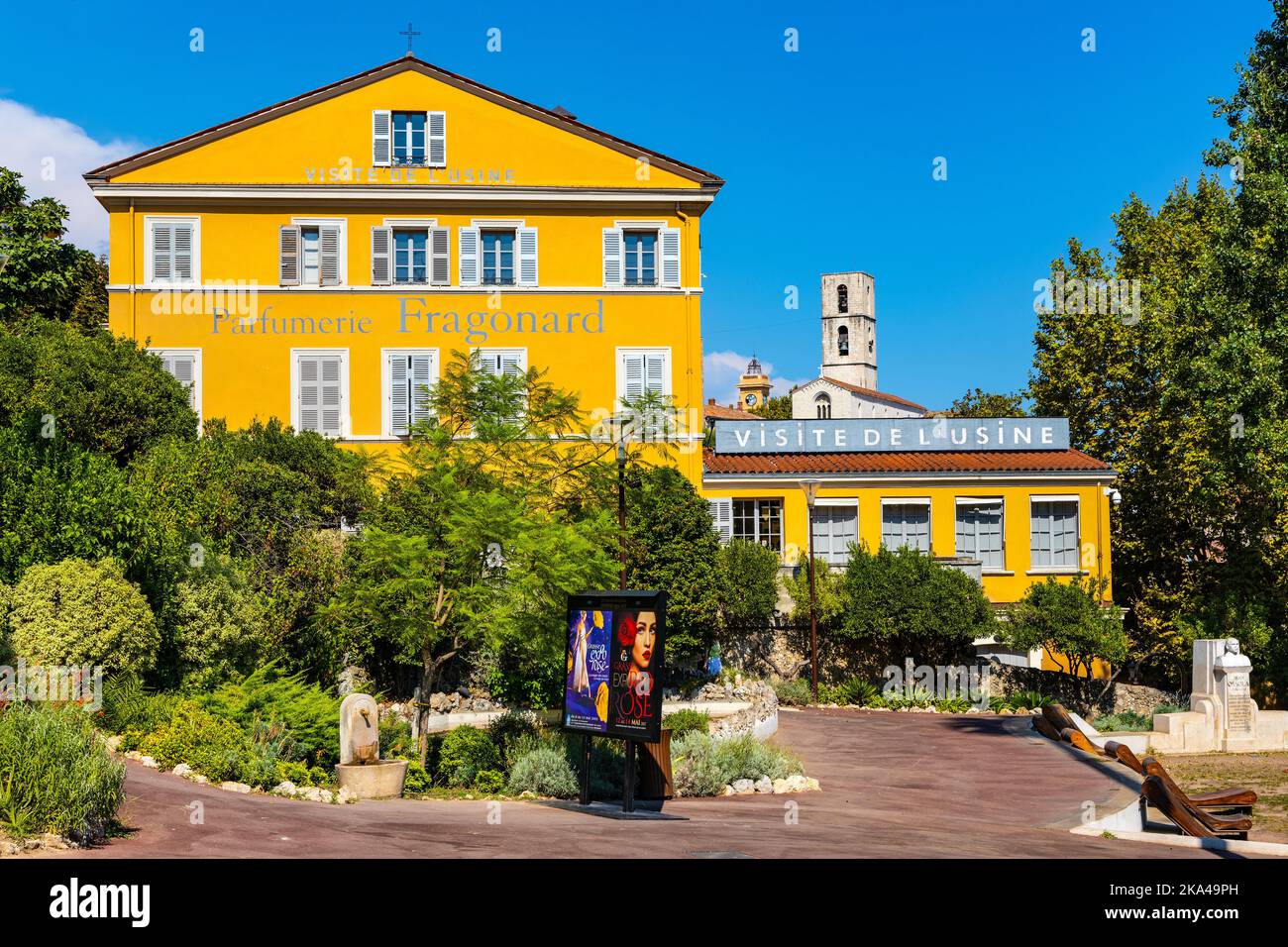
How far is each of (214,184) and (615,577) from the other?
58.1ft

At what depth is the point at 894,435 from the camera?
124ft

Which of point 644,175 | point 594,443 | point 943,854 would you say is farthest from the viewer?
point 644,175

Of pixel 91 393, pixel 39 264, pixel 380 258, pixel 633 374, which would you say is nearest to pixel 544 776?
pixel 91 393

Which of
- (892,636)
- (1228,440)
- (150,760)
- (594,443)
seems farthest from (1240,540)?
(150,760)

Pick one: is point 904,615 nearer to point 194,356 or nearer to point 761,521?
point 761,521

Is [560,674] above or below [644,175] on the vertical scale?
below

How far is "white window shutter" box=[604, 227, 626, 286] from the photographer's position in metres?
34.0

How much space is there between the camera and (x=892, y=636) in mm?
33031

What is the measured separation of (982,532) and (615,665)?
23251 millimetres

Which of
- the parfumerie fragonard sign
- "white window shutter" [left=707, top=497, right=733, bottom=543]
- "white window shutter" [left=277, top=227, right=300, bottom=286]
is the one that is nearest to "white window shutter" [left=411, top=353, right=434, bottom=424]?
"white window shutter" [left=277, top=227, right=300, bottom=286]

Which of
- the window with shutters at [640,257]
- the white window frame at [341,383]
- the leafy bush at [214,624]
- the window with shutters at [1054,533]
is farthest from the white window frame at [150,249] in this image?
the window with shutters at [1054,533]

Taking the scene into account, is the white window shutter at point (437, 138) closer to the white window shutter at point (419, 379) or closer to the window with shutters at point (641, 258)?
the window with shutters at point (641, 258)

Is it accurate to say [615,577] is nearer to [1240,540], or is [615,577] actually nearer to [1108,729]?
[1108,729]
